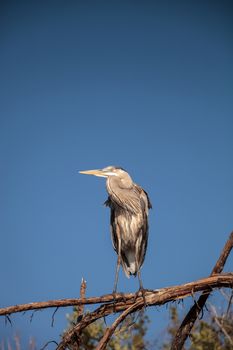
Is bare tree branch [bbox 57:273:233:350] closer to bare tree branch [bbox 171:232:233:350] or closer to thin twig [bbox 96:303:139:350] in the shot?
thin twig [bbox 96:303:139:350]

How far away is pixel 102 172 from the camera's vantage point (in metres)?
8.01

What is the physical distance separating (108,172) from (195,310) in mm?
3548

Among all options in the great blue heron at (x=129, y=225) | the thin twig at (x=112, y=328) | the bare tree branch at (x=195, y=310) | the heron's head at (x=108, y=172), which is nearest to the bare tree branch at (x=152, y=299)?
the thin twig at (x=112, y=328)

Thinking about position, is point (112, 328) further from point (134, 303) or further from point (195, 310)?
point (195, 310)

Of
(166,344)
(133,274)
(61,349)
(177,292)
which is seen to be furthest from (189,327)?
(166,344)

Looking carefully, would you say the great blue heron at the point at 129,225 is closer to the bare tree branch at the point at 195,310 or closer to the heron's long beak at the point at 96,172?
the heron's long beak at the point at 96,172

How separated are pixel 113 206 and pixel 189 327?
2896mm

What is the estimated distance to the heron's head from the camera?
26.0ft

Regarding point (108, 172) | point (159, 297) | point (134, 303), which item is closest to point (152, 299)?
point (159, 297)

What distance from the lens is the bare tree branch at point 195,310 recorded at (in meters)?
4.80

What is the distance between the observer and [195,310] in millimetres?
4836

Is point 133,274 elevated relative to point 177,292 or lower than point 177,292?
elevated

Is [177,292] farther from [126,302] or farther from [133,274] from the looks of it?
[133,274]

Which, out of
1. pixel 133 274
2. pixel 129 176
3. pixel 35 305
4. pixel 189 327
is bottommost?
pixel 189 327
